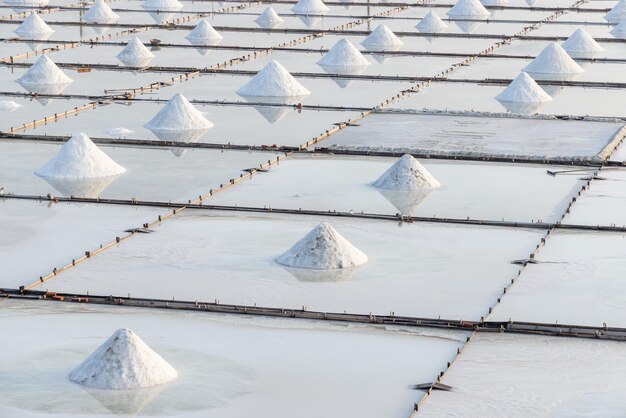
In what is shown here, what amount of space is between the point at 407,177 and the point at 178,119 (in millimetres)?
4569

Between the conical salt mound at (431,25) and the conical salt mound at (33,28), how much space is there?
750cm

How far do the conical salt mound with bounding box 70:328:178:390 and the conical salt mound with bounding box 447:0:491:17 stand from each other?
24.9m

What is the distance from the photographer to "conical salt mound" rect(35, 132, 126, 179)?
15.5 m

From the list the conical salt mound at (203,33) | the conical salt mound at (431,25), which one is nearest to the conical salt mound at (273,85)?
the conical salt mound at (203,33)

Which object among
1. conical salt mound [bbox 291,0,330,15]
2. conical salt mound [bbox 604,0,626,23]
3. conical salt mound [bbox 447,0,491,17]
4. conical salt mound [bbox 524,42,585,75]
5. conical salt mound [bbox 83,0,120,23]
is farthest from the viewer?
conical salt mound [bbox 291,0,330,15]


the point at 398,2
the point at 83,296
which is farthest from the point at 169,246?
the point at 398,2

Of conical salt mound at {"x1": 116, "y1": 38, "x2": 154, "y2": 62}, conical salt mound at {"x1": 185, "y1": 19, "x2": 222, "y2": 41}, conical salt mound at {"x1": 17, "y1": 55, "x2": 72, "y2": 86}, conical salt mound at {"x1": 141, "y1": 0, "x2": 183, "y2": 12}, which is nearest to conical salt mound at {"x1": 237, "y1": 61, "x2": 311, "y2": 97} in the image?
conical salt mound at {"x1": 17, "y1": 55, "x2": 72, "y2": 86}

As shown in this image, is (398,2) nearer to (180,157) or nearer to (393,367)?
(180,157)

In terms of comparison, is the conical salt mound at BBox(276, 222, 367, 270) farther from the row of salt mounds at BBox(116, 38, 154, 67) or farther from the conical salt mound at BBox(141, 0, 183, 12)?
the conical salt mound at BBox(141, 0, 183, 12)

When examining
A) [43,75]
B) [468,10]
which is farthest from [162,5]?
[43,75]

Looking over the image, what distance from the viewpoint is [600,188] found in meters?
15.1

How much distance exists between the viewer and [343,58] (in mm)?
25188

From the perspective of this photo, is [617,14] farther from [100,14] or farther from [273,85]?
[273,85]

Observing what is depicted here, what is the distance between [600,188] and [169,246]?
4833 mm
